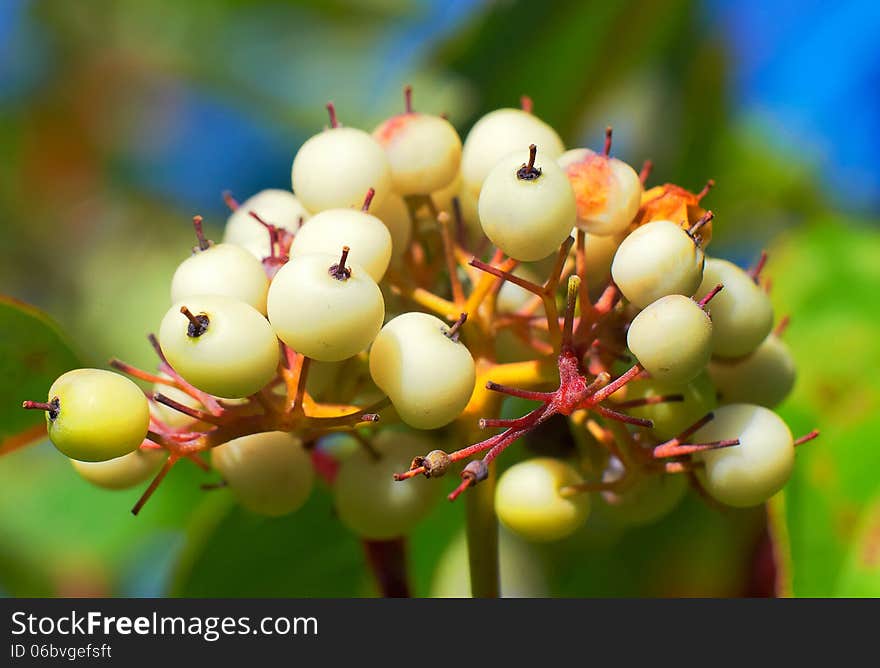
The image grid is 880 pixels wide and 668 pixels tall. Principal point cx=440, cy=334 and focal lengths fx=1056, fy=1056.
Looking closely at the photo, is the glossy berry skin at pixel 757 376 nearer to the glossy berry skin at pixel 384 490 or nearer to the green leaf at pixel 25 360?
the glossy berry skin at pixel 384 490

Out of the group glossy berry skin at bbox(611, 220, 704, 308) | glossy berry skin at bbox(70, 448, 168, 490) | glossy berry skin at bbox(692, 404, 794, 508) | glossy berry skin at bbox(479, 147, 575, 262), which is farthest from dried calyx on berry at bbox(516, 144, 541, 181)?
glossy berry skin at bbox(70, 448, 168, 490)

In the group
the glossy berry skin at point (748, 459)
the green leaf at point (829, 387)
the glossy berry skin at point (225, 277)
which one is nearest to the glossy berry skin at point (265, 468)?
the glossy berry skin at point (225, 277)

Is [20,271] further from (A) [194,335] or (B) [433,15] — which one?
(A) [194,335]

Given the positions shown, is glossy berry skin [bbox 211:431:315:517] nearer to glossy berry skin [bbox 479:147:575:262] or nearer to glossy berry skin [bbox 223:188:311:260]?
glossy berry skin [bbox 223:188:311:260]

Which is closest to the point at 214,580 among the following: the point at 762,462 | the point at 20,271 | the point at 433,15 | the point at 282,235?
the point at 282,235

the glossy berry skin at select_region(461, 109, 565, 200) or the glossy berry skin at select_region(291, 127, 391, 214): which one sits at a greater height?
the glossy berry skin at select_region(461, 109, 565, 200)

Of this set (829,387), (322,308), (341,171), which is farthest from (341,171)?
(829,387)

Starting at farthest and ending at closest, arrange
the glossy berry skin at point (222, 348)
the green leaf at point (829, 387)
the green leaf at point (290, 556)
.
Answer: the green leaf at point (290, 556) → the green leaf at point (829, 387) → the glossy berry skin at point (222, 348)
